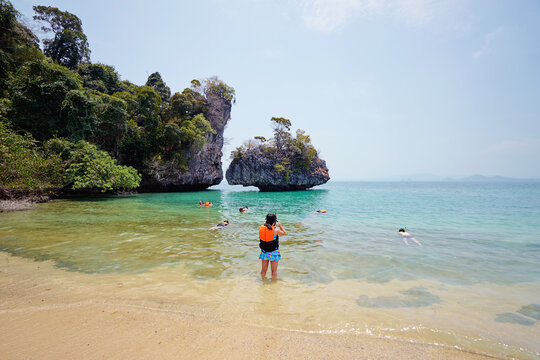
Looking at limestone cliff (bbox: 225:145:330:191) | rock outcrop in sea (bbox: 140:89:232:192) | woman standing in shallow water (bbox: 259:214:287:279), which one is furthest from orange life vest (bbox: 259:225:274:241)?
limestone cliff (bbox: 225:145:330:191)

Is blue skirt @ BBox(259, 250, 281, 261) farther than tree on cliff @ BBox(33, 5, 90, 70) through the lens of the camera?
No

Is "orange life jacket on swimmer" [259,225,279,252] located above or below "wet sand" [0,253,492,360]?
above

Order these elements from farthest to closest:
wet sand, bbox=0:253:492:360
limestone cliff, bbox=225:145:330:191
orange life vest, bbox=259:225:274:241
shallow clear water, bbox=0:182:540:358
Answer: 1. limestone cliff, bbox=225:145:330:191
2. orange life vest, bbox=259:225:274:241
3. shallow clear water, bbox=0:182:540:358
4. wet sand, bbox=0:253:492:360

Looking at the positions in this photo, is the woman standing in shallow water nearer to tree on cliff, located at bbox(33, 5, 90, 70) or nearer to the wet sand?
the wet sand

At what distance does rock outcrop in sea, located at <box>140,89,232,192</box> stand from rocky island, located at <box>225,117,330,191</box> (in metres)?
3.93

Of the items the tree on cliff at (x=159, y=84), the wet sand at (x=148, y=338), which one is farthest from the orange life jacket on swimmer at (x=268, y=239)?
the tree on cliff at (x=159, y=84)

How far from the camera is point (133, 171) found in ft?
91.2

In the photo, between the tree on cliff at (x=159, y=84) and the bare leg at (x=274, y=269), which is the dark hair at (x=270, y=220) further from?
the tree on cliff at (x=159, y=84)

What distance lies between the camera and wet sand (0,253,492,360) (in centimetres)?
276

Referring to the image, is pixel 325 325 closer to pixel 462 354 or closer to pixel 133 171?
pixel 462 354

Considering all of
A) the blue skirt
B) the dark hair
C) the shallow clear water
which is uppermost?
the dark hair

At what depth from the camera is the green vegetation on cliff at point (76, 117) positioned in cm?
Answer: 1995

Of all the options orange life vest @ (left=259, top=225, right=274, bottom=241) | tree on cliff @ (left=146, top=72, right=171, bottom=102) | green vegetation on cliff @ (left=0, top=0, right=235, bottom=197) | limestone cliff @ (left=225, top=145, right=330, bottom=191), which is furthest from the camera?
limestone cliff @ (left=225, top=145, right=330, bottom=191)

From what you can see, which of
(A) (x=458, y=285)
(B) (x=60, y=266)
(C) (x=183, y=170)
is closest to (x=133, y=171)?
(C) (x=183, y=170)
